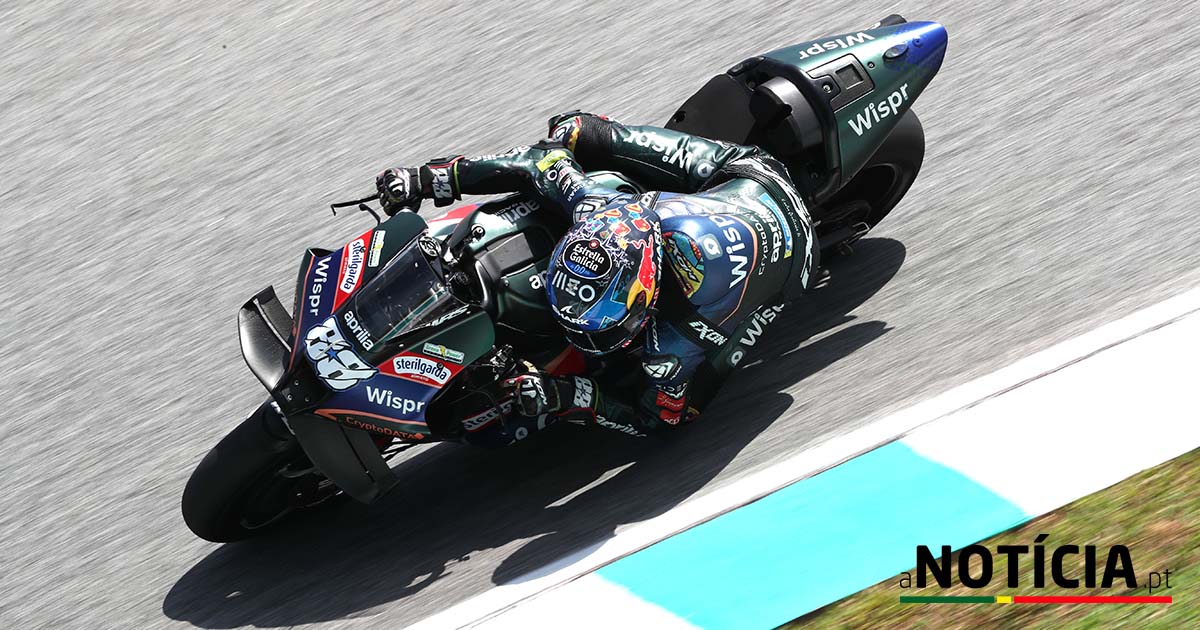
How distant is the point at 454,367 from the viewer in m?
4.94

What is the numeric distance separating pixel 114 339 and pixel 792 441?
11.9 feet

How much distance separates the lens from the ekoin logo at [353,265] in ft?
16.2

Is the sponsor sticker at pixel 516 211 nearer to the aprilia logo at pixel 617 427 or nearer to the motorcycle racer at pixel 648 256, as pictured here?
the motorcycle racer at pixel 648 256

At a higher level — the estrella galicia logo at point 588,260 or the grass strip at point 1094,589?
Result: the estrella galicia logo at point 588,260

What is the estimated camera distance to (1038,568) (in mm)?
4531

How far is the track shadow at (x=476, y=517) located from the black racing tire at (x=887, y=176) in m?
0.67

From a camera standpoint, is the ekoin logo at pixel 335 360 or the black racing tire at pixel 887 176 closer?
the ekoin logo at pixel 335 360

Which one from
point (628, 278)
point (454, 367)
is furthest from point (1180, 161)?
point (454, 367)

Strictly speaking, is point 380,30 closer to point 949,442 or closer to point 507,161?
point 507,161

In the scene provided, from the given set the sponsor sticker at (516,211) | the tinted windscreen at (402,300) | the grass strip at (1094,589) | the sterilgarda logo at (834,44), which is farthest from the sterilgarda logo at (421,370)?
the sterilgarda logo at (834,44)

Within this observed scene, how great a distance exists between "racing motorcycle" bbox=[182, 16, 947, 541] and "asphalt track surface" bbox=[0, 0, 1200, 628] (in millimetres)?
536

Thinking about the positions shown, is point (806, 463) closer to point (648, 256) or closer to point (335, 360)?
point (648, 256)

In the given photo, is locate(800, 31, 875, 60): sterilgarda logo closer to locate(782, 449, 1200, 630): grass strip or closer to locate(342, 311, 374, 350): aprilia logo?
locate(782, 449, 1200, 630): grass strip

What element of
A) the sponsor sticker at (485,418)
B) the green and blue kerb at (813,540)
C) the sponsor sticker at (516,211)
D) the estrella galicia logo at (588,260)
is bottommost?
the green and blue kerb at (813,540)
